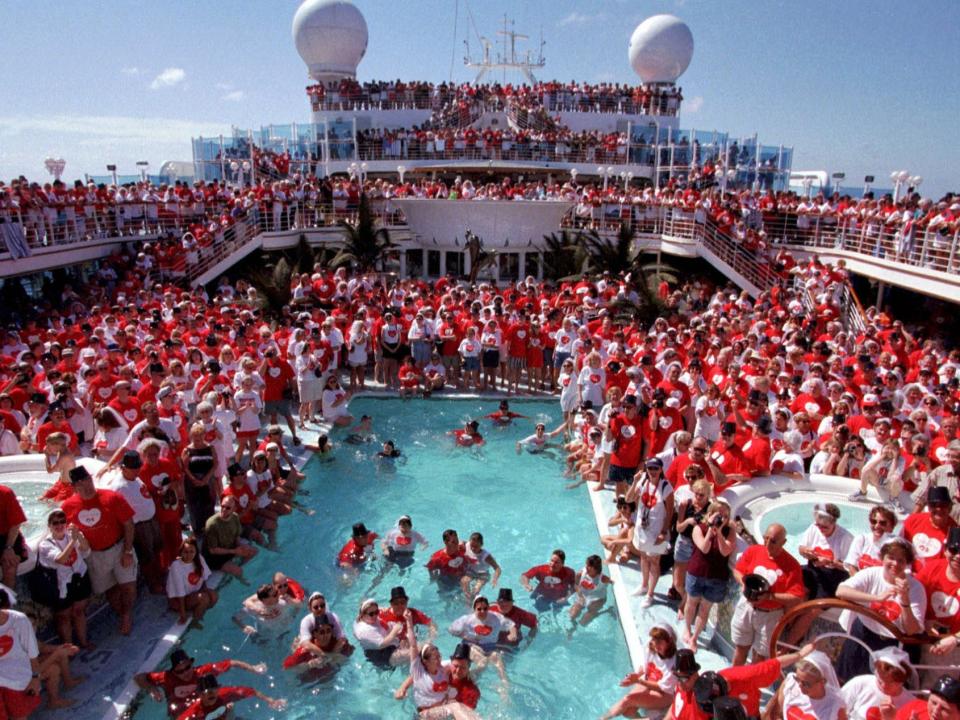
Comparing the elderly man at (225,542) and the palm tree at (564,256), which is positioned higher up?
the palm tree at (564,256)

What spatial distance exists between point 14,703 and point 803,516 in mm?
7728

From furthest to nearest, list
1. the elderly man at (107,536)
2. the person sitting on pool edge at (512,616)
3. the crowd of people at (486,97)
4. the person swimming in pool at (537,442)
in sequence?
1. the crowd of people at (486,97)
2. the person swimming in pool at (537,442)
3. the person sitting on pool edge at (512,616)
4. the elderly man at (107,536)

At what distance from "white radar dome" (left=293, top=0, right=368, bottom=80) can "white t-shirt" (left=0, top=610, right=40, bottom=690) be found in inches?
1687

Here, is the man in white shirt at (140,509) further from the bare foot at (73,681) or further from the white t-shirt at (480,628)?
the white t-shirt at (480,628)

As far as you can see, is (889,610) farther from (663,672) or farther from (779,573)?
(663,672)

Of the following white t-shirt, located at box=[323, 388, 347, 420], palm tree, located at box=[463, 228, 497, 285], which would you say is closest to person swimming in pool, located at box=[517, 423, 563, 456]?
white t-shirt, located at box=[323, 388, 347, 420]

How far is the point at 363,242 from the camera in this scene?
2339 centimetres

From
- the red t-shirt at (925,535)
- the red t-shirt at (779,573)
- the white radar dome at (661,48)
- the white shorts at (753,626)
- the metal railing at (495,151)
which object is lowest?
the white shorts at (753,626)

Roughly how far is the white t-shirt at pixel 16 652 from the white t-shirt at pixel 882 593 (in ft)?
21.0

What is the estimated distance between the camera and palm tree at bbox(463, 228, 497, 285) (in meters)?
23.5

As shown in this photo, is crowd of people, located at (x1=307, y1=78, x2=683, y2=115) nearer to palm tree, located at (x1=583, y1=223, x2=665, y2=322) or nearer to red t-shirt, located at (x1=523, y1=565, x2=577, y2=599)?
palm tree, located at (x1=583, y1=223, x2=665, y2=322)

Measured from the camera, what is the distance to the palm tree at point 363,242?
23266 mm

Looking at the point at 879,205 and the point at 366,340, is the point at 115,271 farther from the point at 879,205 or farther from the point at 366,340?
the point at 879,205

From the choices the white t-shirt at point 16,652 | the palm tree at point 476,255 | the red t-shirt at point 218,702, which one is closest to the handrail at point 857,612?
the red t-shirt at point 218,702
